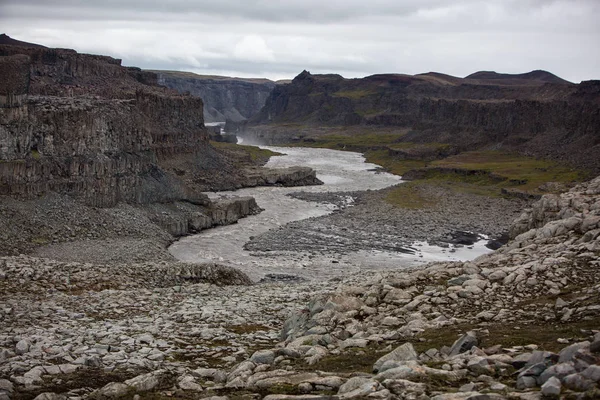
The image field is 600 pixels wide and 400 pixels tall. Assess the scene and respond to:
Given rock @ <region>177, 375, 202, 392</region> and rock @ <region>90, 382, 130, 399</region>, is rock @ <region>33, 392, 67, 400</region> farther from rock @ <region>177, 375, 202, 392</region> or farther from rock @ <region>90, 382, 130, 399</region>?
rock @ <region>177, 375, 202, 392</region>

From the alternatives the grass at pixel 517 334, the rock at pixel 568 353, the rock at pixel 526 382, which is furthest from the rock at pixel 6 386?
the rock at pixel 568 353

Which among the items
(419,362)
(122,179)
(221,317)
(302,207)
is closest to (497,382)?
(419,362)

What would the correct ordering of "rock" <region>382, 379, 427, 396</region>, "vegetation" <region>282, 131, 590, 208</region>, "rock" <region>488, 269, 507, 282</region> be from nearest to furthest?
1. "rock" <region>382, 379, 427, 396</region>
2. "rock" <region>488, 269, 507, 282</region>
3. "vegetation" <region>282, 131, 590, 208</region>

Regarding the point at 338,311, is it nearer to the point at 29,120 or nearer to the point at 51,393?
the point at 51,393

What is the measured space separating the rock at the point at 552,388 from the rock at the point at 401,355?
4.24 metres

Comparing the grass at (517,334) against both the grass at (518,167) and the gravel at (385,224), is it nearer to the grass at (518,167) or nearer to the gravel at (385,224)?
the gravel at (385,224)

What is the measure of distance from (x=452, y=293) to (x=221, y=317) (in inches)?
361

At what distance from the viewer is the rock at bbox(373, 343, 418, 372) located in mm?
15938

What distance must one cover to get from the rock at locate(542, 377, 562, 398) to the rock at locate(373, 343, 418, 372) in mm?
4244

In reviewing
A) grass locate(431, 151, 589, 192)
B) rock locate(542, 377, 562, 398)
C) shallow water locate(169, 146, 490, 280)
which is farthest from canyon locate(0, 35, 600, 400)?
grass locate(431, 151, 589, 192)

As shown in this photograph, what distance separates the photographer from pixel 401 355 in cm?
1614

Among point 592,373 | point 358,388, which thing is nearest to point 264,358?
point 358,388

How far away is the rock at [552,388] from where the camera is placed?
11.8 metres

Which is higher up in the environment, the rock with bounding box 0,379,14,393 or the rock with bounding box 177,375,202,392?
the rock with bounding box 177,375,202,392
